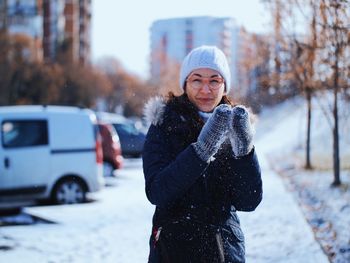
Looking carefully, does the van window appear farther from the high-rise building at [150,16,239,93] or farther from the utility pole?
the utility pole

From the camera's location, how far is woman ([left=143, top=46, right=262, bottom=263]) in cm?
215

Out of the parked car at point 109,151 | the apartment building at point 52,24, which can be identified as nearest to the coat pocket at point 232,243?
the parked car at point 109,151

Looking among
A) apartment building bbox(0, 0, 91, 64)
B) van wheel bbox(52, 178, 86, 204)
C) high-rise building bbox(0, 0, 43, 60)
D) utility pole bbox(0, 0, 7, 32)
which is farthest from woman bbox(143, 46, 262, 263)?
high-rise building bbox(0, 0, 43, 60)

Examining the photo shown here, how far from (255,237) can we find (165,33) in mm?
4323

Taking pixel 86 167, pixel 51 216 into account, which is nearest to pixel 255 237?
pixel 51 216

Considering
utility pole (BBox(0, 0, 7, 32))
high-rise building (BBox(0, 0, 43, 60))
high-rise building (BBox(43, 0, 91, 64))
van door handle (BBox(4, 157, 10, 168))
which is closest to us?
van door handle (BBox(4, 157, 10, 168))

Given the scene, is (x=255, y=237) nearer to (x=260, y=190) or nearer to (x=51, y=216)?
(x=51, y=216)

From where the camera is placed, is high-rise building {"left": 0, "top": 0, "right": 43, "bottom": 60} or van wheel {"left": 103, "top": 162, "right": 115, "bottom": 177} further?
high-rise building {"left": 0, "top": 0, "right": 43, "bottom": 60}

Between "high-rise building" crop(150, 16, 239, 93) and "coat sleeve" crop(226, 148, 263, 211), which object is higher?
"high-rise building" crop(150, 16, 239, 93)

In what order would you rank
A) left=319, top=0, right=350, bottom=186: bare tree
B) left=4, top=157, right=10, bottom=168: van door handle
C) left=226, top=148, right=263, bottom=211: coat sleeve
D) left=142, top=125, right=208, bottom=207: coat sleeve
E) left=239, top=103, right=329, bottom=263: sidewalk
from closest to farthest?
left=142, top=125, right=208, bottom=207: coat sleeve
left=226, top=148, right=263, bottom=211: coat sleeve
left=239, top=103, right=329, bottom=263: sidewalk
left=319, top=0, right=350, bottom=186: bare tree
left=4, top=157, right=10, bottom=168: van door handle

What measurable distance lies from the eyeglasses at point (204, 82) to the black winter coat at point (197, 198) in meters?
0.16

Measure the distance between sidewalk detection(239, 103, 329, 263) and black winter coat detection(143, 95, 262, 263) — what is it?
3.49 meters

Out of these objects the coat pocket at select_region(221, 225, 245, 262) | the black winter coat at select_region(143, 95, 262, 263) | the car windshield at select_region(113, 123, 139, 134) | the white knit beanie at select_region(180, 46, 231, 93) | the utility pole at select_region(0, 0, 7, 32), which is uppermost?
the utility pole at select_region(0, 0, 7, 32)

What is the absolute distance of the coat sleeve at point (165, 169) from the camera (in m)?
2.08
